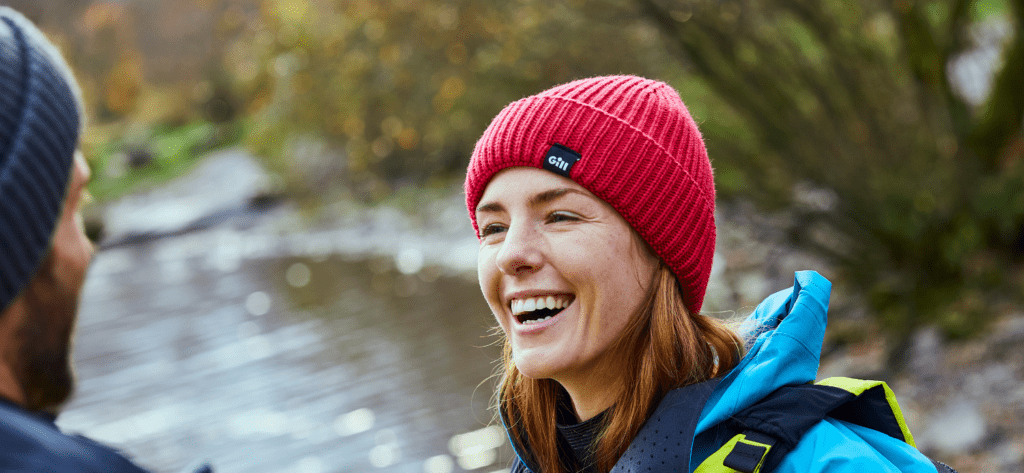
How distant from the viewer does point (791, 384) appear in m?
1.80

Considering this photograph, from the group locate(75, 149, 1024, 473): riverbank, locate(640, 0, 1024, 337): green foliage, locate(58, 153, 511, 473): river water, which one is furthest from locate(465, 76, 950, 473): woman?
locate(640, 0, 1024, 337): green foliage

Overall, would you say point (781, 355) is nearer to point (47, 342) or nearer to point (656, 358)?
point (656, 358)

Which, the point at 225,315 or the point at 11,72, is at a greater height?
the point at 11,72

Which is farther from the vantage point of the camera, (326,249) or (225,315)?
(326,249)

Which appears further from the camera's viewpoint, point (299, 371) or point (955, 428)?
point (299, 371)

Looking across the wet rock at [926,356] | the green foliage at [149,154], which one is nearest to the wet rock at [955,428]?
the wet rock at [926,356]

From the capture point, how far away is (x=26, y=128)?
1.24 metres

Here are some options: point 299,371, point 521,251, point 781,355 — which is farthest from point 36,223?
point 299,371

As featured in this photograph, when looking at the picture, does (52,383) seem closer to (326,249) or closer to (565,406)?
(565,406)

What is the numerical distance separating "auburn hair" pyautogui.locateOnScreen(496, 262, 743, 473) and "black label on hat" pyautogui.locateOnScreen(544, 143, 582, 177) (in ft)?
1.21

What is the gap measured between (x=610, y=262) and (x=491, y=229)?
1.17 ft

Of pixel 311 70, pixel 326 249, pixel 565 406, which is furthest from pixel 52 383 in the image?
pixel 326 249

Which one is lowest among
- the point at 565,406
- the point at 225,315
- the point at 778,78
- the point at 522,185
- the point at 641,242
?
the point at 225,315

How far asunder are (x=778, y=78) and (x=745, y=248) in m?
2.86
